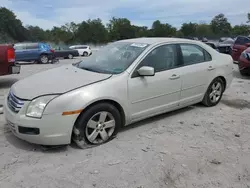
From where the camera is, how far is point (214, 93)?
17.8 feet

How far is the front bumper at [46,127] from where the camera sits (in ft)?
10.6

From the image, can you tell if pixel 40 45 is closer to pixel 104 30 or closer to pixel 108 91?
pixel 108 91

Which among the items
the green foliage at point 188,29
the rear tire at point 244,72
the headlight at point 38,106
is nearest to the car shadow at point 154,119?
the headlight at point 38,106

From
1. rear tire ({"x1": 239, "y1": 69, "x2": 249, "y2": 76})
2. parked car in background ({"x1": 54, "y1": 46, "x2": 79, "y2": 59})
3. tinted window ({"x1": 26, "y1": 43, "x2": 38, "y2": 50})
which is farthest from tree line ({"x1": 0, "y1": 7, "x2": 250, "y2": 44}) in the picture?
rear tire ({"x1": 239, "y1": 69, "x2": 249, "y2": 76})

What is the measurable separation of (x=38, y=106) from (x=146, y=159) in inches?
59.8

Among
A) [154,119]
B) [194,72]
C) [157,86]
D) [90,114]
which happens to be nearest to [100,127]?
[90,114]

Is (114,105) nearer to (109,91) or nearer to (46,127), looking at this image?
(109,91)

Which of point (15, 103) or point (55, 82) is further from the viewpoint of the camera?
point (55, 82)

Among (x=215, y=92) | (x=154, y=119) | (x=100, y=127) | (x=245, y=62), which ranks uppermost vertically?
(x=245, y=62)

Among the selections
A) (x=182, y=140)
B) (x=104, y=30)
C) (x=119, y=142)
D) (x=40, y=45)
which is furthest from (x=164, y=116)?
(x=104, y=30)

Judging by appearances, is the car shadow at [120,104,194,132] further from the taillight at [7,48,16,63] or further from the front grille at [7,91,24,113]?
the taillight at [7,48,16,63]

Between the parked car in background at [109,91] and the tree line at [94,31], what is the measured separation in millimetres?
54926

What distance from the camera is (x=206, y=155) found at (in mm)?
3441

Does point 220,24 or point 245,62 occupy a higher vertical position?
point 220,24
